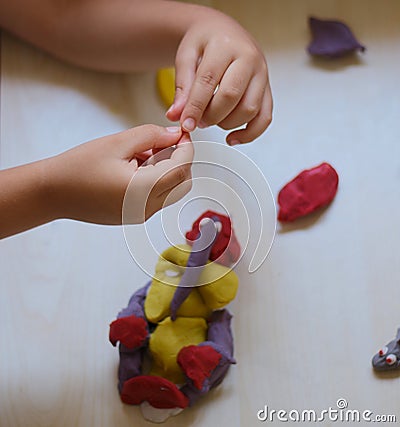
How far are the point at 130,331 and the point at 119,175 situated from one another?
144 millimetres

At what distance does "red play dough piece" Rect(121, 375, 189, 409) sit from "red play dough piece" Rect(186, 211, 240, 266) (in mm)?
123

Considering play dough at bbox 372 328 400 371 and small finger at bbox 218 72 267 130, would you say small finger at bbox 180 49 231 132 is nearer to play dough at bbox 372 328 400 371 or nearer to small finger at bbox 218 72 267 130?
small finger at bbox 218 72 267 130

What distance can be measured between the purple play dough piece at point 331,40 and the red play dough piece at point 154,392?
17.7 inches

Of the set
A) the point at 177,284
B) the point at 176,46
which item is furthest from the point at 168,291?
the point at 176,46

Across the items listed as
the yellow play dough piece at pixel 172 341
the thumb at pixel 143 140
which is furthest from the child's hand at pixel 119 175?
the yellow play dough piece at pixel 172 341

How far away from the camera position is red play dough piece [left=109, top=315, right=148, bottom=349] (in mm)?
629

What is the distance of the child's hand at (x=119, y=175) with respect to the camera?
575mm

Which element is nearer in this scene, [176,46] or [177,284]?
[177,284]

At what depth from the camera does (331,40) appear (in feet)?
2.84

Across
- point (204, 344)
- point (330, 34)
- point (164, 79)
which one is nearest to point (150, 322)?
point (204, 344)

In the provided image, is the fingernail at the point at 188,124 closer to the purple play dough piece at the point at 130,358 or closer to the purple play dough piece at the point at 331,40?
the purple play dough piece at the point at 130,358

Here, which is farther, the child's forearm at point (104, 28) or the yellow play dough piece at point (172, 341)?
the child's forearm at point (104, 28)

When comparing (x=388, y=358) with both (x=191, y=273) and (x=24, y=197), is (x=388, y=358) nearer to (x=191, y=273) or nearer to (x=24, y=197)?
(x=191, y=273)

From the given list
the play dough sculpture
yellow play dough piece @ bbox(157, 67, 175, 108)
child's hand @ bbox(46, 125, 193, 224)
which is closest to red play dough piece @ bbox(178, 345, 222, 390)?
the play dough sculpture
